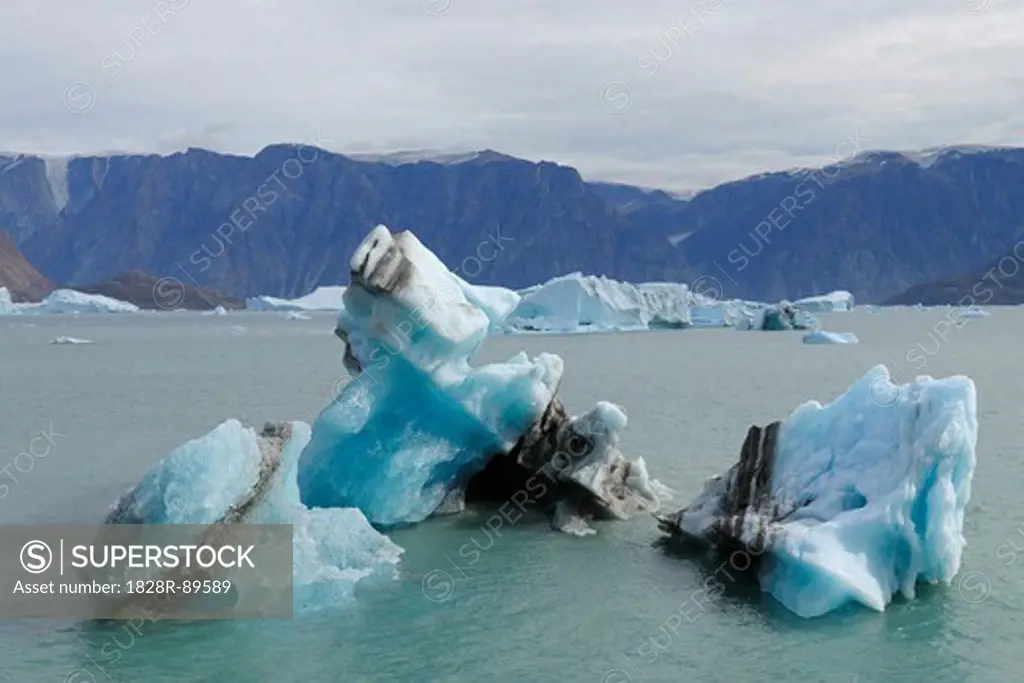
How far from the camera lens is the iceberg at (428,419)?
11.9 m

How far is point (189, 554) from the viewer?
8.51m

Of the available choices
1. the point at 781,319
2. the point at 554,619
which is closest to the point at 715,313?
the point at 781,319

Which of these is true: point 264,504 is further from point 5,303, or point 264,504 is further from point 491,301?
point 5,303

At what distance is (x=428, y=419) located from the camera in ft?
41.5

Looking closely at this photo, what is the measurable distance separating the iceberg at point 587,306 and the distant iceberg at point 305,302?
2331 inches

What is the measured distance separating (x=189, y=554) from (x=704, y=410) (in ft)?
56.7

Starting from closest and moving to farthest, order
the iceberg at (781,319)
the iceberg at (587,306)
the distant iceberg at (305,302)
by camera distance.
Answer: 1. the iceberg at (587,306)
2. the iceberg at (781,319)
3. the distant iceberg at (305,302)

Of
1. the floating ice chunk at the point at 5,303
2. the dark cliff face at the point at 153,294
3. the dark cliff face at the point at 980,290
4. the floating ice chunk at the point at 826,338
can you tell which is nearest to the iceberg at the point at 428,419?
the floating ice chunk at the point at 826,338

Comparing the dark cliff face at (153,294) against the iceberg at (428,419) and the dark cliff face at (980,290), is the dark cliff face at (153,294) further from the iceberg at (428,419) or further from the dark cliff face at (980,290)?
the iceberg at (428,419)

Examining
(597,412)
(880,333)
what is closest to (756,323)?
(880,333)

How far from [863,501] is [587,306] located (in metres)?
50.4

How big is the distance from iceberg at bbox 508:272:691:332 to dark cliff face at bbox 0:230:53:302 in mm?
121002

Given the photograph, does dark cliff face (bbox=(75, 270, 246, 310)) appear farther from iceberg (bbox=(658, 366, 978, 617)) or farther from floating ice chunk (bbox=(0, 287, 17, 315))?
iceberg (bbox=(658, 366, 978, 617))

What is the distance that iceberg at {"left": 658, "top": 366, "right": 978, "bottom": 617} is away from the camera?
9.02 meters
